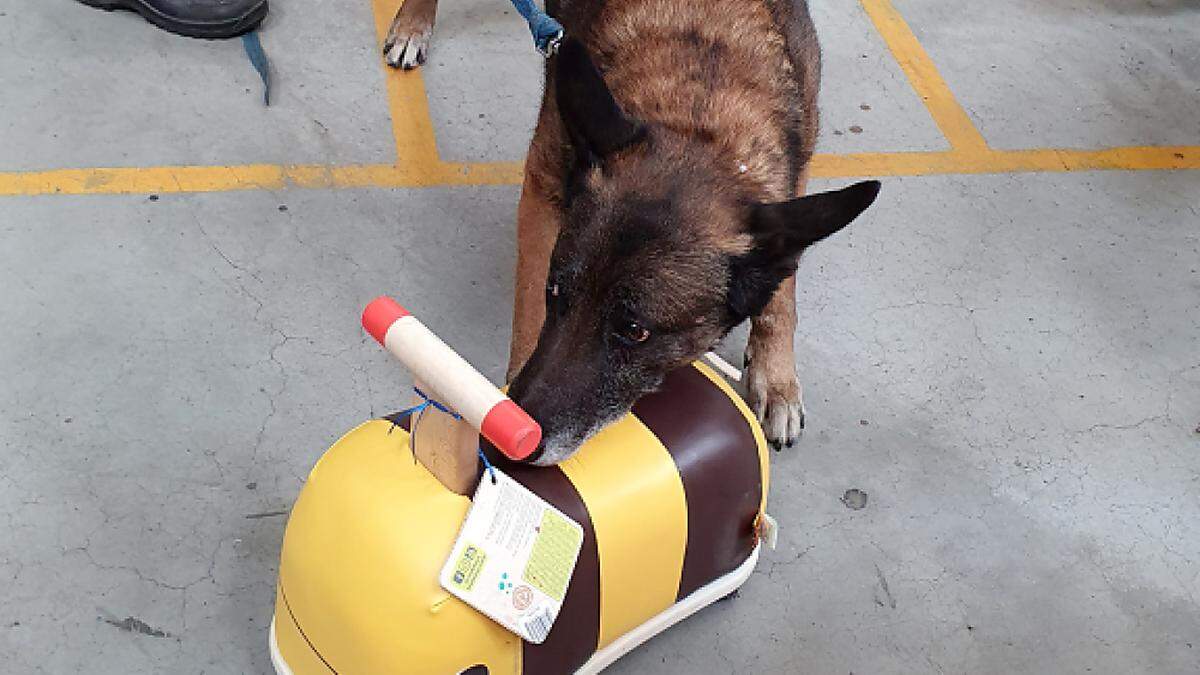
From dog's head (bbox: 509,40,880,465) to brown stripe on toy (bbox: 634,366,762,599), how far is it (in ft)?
0.31

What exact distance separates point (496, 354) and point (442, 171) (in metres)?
0.95

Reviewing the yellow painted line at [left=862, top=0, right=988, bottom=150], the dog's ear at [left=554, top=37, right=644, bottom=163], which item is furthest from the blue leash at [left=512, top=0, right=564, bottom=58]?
the yellow painted line at [left=862, top=0, right=988, bottom=150]

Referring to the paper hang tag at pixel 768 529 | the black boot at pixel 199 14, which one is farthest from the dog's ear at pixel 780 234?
the black boot at pixel 199 14

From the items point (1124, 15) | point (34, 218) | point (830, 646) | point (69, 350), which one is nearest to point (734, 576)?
point (830, 646)

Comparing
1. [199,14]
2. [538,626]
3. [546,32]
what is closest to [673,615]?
[538,626]

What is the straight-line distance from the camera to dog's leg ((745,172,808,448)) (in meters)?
3.41

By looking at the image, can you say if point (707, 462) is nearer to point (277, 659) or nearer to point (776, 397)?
point (776, 397)

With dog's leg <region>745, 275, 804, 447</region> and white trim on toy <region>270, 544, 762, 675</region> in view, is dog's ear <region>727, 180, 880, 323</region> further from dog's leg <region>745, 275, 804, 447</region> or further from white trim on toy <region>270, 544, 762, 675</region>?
dog's leg <region>745, 275, 804, 447</region>

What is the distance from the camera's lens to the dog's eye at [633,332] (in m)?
2.49

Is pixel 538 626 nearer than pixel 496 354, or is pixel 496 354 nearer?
pixel 538 626

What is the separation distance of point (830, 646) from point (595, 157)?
1393mm

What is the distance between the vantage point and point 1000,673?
293 centimetres

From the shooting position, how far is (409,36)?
4602 millimetres

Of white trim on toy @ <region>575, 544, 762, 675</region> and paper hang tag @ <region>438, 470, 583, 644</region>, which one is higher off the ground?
paper hang tag @ <region>438, 470, 583, 644</region>
